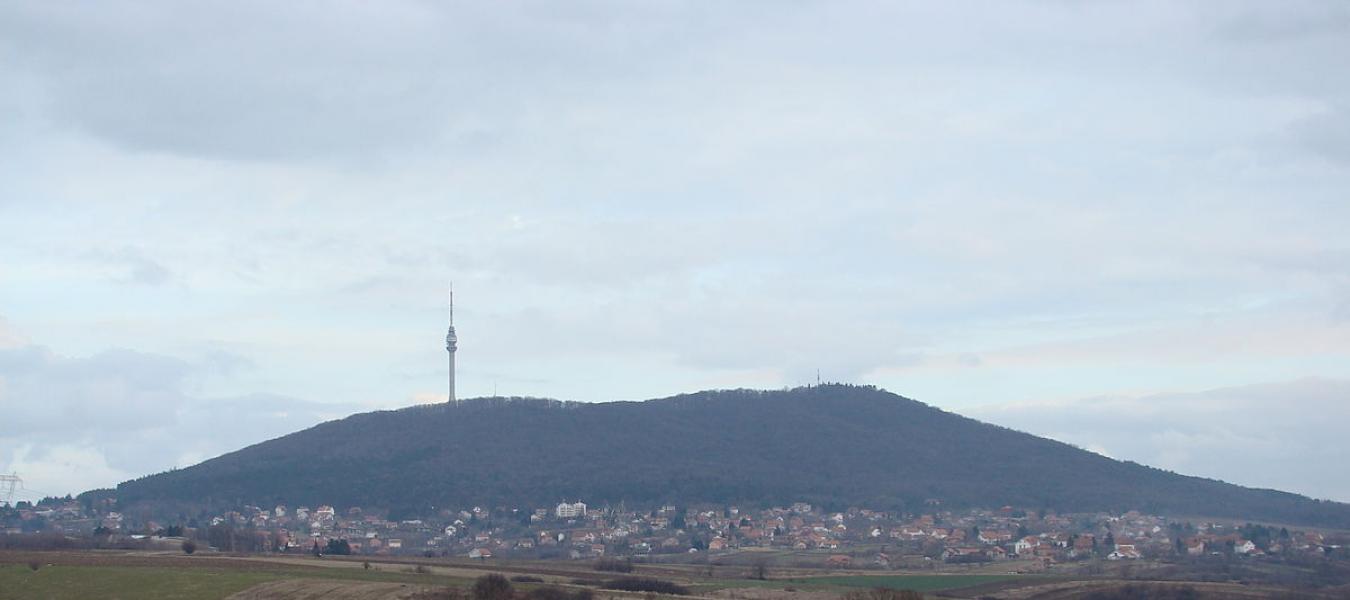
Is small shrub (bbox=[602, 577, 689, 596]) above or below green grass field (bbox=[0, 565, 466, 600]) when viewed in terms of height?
below

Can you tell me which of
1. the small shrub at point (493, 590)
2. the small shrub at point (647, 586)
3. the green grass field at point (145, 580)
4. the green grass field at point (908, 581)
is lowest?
the green grass field at point (908, 581)

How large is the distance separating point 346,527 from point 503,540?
24.2 metres

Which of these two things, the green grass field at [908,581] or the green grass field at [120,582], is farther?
the green grass field at [908,581]

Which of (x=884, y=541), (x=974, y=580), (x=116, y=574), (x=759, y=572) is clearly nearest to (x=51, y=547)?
(x=116, y=574)

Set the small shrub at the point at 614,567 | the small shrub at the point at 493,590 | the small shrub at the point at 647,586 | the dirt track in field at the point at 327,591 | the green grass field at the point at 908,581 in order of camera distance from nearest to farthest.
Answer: the small shrub at the point at 493,590 → the dirt track in field at the point at 327,591 → the small shrub at the point at 647,586 → the green grass field at the point at 908,581 → the small shrub at the point at 614,567

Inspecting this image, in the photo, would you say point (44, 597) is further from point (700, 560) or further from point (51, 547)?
point (700, 560)

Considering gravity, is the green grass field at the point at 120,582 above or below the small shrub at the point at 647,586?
above

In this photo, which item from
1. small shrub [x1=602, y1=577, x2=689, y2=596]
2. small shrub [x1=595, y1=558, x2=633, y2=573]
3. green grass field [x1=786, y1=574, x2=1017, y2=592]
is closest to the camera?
small shrub [x1=602, y1=577, x2=689, y2=596]

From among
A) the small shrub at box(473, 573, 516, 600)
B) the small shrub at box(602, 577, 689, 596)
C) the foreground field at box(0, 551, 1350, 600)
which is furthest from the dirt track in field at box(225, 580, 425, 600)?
the small shrub at box(602, 577, 689, 596)

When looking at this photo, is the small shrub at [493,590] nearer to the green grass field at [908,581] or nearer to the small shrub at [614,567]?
the green grass field at [908,581]

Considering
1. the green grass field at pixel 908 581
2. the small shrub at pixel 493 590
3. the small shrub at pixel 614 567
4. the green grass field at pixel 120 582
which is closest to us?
the small shrub at pixel 493 590

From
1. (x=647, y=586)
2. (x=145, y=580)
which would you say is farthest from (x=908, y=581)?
(x=145, y=580)

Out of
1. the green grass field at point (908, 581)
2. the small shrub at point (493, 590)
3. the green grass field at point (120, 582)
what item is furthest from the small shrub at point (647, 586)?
the green grass field at point (120, 582)

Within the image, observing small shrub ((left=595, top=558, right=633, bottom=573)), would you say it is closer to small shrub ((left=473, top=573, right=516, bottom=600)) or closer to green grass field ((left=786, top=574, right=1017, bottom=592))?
green grass field ((left=786, top=574, right=1017, bottom=592))
